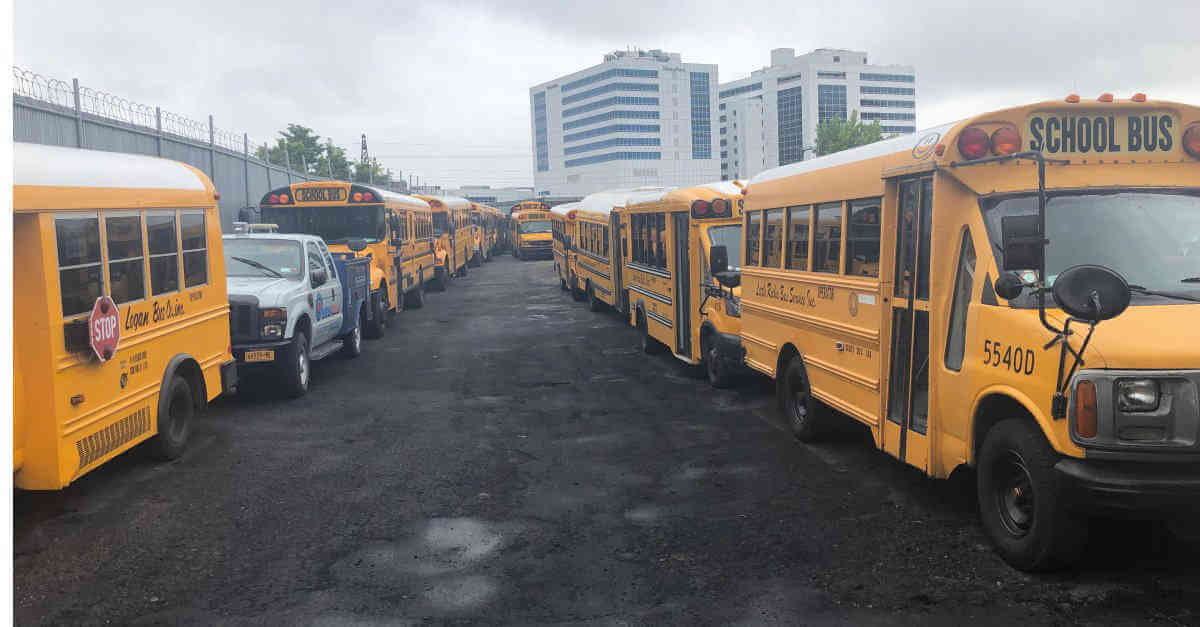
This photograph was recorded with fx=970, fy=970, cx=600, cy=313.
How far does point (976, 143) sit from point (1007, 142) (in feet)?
0.57

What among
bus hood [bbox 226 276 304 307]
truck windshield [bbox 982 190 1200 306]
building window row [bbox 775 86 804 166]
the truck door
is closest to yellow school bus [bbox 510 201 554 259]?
the truck door

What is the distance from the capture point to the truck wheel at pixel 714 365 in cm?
1138

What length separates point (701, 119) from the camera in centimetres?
17925

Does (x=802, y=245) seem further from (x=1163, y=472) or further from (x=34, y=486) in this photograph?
(x=34, y=486)

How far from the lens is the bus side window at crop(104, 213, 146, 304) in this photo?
7316mm

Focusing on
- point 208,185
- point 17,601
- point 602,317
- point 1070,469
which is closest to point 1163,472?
point 1070,469

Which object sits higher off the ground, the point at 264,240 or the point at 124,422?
the point at 264,240

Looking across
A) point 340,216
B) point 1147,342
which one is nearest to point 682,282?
point 1147,342

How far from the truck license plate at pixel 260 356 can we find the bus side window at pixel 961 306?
760 cm

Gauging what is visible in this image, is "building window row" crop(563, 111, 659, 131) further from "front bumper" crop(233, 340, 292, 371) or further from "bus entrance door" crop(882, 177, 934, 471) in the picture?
"bus entrance door" crop(882, 177, 934, 471)

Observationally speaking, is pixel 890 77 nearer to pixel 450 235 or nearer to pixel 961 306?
pixel 450 235

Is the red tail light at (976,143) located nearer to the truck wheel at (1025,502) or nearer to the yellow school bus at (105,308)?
the truck wheel at (1025,502)

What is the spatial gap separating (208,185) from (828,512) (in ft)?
22.4

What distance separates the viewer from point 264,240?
12.6m
